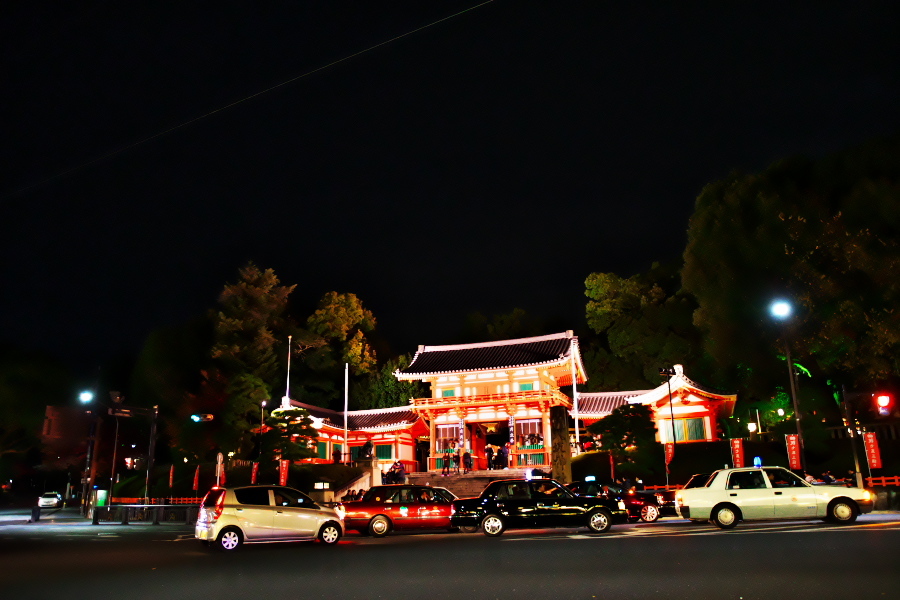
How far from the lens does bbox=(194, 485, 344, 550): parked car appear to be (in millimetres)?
14070

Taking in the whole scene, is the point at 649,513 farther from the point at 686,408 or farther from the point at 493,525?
the point at 686,408

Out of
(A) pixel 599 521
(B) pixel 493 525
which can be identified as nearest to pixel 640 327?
(A) pixel 599 521

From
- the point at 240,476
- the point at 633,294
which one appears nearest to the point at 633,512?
the point at 240,476

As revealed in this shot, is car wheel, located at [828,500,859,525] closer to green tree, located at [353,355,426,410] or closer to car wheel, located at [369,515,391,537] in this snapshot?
car wheel, located at [369,515,391,537]

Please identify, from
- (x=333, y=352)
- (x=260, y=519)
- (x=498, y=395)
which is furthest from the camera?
(x=333, y=352)

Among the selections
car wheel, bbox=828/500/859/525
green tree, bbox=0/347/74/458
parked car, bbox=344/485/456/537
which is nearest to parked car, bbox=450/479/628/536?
parked car, bbox=344/485/456/537

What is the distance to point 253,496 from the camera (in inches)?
577

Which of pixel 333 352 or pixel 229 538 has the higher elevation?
pixel 333 352

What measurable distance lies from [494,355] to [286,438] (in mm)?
15713

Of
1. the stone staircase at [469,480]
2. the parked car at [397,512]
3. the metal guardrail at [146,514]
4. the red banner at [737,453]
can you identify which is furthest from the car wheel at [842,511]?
the metal guardrail at [146,514]

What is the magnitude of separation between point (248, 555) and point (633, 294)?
137 ft

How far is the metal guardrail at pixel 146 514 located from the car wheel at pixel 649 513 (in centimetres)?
1625

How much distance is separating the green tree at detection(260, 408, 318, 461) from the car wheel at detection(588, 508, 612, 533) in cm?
2154

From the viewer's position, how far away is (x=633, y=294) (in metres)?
50.5
